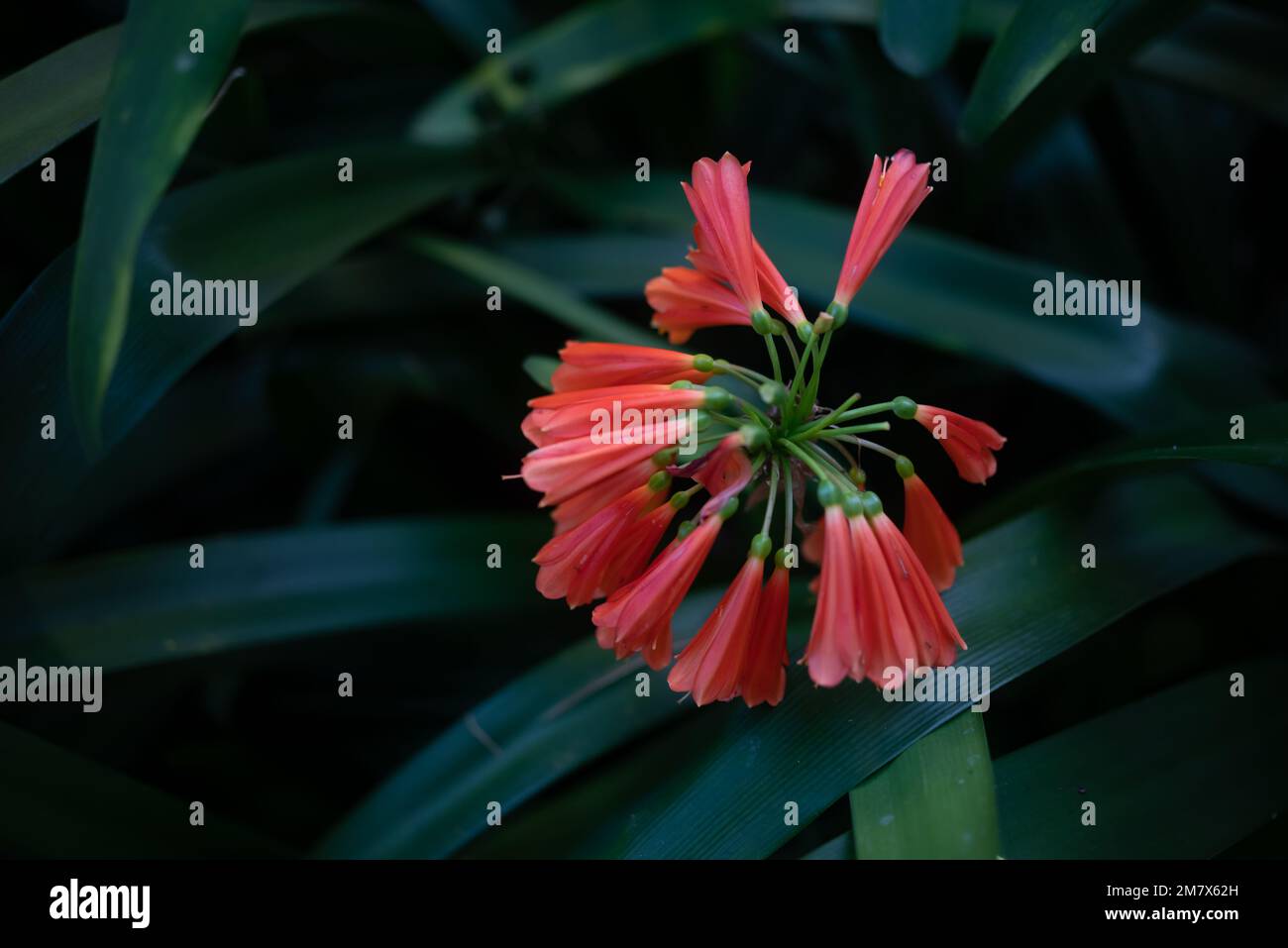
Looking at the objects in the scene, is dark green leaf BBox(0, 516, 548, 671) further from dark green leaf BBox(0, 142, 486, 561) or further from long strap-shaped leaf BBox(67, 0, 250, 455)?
long strap-shaped leaf BBox(67, 0, 250, 455)

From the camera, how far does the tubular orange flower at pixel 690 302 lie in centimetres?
75

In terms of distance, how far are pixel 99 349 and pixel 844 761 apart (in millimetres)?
610

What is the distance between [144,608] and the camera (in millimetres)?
942

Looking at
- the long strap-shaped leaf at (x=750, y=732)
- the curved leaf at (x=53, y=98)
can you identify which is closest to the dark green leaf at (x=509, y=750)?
the long strap-shaped leaf at (x=750, y=732)

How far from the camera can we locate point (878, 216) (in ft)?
2.27

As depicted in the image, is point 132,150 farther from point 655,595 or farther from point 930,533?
point 930,533

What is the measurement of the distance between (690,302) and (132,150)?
0.43 meters

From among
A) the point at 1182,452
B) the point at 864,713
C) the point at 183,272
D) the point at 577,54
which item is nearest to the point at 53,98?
the point at 183,272

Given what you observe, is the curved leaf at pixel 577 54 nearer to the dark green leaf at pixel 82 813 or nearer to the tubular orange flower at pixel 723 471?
the tubular orange flower at pixel 723 471

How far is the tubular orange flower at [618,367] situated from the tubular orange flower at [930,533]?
0.18 metres

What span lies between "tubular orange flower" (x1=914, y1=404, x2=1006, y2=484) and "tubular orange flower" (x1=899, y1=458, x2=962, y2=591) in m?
0.04

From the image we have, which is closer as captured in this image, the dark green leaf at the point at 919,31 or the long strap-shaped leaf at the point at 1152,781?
the long strap-shaped leaf at the point at 1152,781
